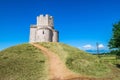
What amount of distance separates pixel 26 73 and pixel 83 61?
12859 mm

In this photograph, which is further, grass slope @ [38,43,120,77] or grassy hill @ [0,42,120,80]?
grass slope @ [38,43,120,77]

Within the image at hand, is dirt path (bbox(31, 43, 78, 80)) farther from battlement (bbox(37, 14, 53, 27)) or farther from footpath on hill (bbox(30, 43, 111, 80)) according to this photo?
battlement (bbox(37, 14, 53, 27))

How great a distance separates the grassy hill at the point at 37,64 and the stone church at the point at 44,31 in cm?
1797

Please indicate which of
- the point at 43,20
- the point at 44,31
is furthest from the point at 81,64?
the point at 43,20

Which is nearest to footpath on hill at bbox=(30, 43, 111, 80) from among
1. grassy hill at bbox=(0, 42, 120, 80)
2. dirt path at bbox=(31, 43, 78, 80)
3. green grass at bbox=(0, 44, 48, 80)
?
dirt path at bbox=(31, 43, 78, 80)

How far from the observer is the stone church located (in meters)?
75.9

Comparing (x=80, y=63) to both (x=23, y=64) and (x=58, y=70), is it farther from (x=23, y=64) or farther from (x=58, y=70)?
(x=23, y=64)

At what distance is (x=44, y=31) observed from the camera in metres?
75.7

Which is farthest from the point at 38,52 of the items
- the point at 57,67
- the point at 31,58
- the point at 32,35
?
the point at 32,35

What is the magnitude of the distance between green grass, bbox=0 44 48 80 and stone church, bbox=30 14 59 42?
18.4 m

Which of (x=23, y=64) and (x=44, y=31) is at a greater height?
(x=44, y=31)

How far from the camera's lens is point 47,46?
5912 cm

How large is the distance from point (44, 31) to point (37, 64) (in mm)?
31334

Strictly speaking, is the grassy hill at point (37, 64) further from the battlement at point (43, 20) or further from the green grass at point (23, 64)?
the battlement at point (43, 20)
